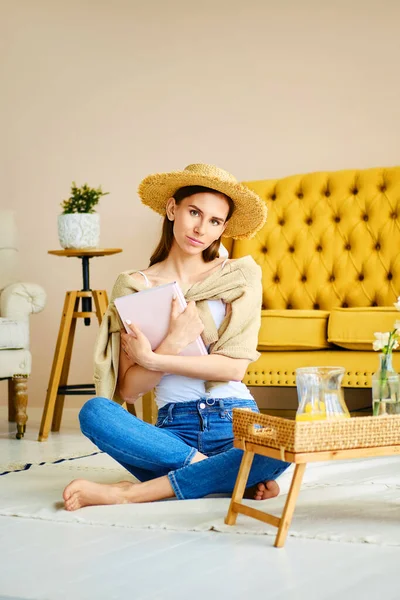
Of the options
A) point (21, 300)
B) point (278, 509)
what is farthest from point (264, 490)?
point (21, 300)

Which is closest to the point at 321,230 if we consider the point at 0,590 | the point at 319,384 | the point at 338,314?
the point at 338,314

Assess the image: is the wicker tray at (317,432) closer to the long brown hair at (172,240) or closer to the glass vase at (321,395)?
the glass vase at (321,395)

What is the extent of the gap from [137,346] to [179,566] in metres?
0.55

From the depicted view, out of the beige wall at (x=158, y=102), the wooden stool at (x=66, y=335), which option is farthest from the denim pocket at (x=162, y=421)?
the beige wall at (x=158, y=102)

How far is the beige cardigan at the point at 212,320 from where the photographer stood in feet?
5.85

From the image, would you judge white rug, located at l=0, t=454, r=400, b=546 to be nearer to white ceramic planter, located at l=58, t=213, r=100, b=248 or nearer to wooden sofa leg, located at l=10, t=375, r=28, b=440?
wooden sofa leg, located at l=10, t=375, r=28, b=440

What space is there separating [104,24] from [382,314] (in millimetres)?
2176

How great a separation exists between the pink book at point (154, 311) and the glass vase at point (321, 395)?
0.36 meters

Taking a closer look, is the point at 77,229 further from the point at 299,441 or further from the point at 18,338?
the point at 299,441

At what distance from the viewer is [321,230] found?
11.3 ft

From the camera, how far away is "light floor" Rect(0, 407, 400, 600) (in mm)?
1155

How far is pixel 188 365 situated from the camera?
1723mm

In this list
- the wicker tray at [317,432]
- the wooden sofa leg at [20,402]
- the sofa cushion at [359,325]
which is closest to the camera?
the wicker tray at [317,432]

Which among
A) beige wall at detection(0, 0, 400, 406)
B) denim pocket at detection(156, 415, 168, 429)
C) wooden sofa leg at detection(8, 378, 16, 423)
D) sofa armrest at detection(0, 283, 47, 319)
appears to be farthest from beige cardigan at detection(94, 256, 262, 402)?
beige wall at detection(0, 0, 400, 406)
